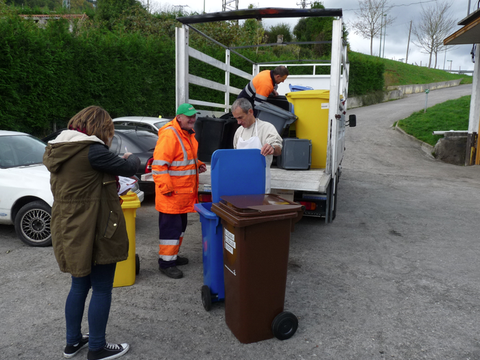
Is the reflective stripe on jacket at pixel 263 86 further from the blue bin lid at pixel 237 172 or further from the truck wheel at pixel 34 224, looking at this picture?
the truck wheel at pixel 34 224

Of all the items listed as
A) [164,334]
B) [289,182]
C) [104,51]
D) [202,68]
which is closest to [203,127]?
[289,182]

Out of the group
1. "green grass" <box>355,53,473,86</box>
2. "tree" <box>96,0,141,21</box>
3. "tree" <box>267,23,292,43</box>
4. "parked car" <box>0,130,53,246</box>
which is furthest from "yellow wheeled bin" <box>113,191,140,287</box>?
"green grass" <box>355,53,473,86</box>

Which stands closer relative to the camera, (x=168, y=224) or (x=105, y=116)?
(x=105, y=116)

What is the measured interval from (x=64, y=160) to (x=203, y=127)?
10.4ft

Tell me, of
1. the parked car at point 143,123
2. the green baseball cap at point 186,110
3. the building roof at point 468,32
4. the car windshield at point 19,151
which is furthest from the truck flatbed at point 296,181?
the building roof at point 468,32

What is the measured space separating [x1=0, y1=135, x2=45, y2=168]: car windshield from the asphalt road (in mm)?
1017

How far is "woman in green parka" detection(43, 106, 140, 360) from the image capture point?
95.8 inches

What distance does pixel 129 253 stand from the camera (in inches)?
150

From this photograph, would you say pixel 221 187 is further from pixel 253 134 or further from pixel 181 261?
pixel 181 261

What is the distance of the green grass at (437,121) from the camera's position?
649 inches

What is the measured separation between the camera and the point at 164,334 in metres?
3.07

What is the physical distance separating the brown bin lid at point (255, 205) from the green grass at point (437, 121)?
1419 cm

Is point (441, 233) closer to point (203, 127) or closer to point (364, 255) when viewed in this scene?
point (364, 255)

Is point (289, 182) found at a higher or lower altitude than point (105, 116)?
lower
